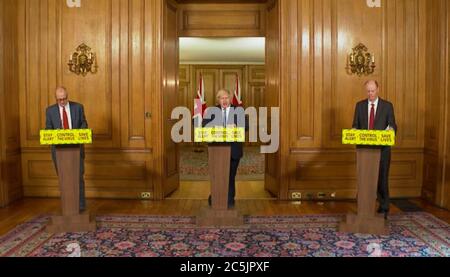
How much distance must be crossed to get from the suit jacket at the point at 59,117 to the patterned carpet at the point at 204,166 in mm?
3323

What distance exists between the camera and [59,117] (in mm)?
5258

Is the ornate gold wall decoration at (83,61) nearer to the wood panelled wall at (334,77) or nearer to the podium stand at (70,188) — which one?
the podium stand at (70,188)

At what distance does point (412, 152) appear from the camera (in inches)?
262

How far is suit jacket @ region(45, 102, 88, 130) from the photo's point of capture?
5.23m

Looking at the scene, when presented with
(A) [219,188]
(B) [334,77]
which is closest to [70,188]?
(A) [219,188]

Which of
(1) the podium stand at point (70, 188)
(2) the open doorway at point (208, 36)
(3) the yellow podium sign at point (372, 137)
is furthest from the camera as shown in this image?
(2) the open doorway at point (208, 36)

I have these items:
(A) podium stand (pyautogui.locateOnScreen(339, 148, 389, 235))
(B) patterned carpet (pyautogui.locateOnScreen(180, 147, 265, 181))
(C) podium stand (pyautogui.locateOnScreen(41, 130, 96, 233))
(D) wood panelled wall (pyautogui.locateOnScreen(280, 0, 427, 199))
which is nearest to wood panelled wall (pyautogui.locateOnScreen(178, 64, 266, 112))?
(B) patterned carpet (pyautogui.locateOnScreen(180, 147, 265, 181))

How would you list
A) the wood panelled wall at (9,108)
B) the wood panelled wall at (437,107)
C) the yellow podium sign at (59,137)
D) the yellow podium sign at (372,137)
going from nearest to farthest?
1. the yellow podium sign at (372,137)
2. the yellow podium sign at (59,137)
3. the wood panelled wall at (437,107)
4. the wood panelled wall at (9,108)

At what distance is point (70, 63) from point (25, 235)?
278 cm

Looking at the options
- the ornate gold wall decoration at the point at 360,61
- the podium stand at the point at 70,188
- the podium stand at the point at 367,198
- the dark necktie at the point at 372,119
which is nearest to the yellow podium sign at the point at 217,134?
the podium stand at the point at 70,188

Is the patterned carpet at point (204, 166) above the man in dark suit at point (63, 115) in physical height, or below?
below

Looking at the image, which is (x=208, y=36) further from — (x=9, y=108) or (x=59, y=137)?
(x=59, y=137)

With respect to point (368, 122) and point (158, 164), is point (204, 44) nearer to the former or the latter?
point (158, 164)

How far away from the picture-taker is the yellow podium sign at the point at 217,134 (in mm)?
4906
